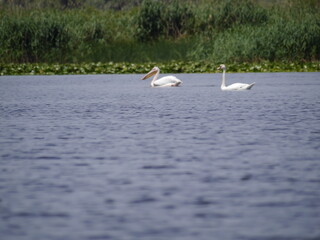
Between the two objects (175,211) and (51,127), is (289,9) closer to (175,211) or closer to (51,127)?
(51,127)

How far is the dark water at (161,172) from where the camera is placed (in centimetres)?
689

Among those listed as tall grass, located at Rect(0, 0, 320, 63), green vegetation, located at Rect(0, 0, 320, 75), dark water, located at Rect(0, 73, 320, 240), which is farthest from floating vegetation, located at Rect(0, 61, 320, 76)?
dark water, located at Rect(0, 73, 320, 240)

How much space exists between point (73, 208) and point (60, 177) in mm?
1758

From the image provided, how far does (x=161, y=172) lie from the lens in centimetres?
952

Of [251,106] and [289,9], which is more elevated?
[289,9]

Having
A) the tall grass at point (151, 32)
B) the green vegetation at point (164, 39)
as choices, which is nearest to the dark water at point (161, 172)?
the green vegetation at point (164, 39)

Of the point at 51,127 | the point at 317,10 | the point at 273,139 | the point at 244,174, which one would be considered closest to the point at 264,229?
the point at 244,174

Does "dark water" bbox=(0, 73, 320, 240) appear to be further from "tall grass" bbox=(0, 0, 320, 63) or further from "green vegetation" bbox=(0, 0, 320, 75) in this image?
"tall grass" bbox=(0, 0, 320, 63)

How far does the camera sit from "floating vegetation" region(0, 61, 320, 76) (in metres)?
36.1

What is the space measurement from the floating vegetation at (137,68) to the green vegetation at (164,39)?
5 cm

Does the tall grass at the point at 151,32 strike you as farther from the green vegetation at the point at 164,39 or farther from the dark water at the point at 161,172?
the dark water at the point at 161,172

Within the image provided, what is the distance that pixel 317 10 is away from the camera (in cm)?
4088

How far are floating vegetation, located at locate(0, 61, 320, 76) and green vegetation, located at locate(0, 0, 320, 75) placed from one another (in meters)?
0.05

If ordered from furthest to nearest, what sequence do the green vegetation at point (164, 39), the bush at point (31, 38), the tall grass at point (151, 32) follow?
the bush at point (31, 38) < the tall grass at point (151, 32) < the green vegetation at point (164, 39)
